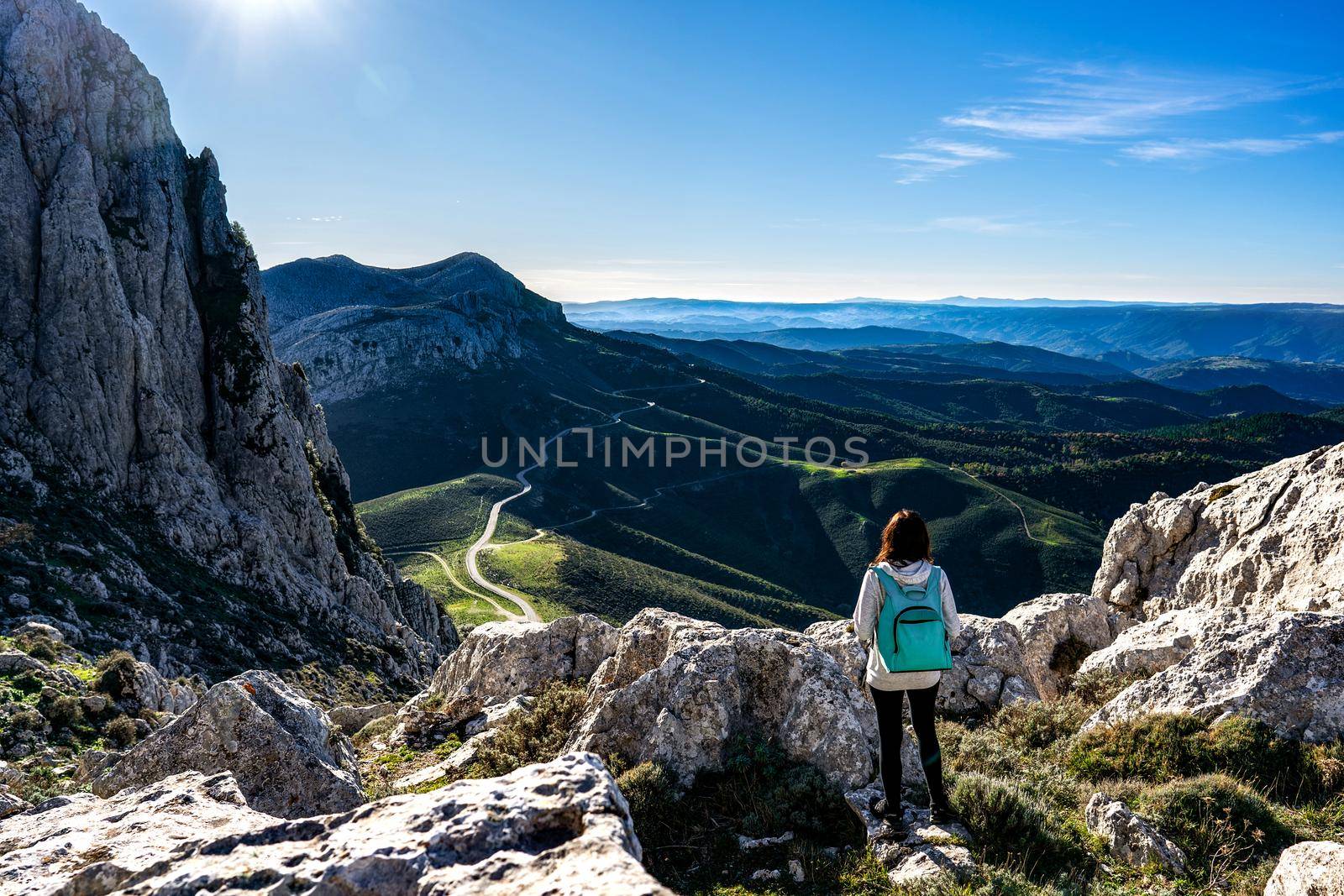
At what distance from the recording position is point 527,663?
54.3 ft

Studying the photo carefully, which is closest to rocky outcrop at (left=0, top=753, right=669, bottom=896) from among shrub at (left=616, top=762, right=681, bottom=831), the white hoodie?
the white hoodie

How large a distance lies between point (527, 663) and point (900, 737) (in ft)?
34.4

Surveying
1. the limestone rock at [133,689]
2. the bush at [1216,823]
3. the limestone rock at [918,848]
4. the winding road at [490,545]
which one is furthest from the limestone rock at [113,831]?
the winding road at [490,545]

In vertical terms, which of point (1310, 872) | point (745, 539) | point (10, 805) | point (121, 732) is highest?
point (1310, 872)

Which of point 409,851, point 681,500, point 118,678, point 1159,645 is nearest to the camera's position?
point 409,851

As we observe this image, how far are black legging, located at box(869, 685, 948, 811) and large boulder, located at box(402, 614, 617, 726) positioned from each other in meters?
8.82

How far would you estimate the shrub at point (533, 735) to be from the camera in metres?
11.3

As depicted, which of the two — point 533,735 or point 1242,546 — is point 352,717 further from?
point 1242,546

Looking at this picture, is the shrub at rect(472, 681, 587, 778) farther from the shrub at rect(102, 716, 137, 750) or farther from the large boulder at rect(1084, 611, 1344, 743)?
the large boulder at rect(1084, 611, 1344, 743)

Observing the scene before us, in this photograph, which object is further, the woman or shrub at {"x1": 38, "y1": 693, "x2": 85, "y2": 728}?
shrub at {"x1": 38, "y1": 693, "x2": 85, "y2": 728}

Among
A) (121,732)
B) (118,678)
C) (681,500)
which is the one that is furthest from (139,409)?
(681,500)

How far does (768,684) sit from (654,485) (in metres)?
146

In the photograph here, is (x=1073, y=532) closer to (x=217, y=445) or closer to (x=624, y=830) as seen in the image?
(x=217, y=445)

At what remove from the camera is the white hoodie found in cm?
801
